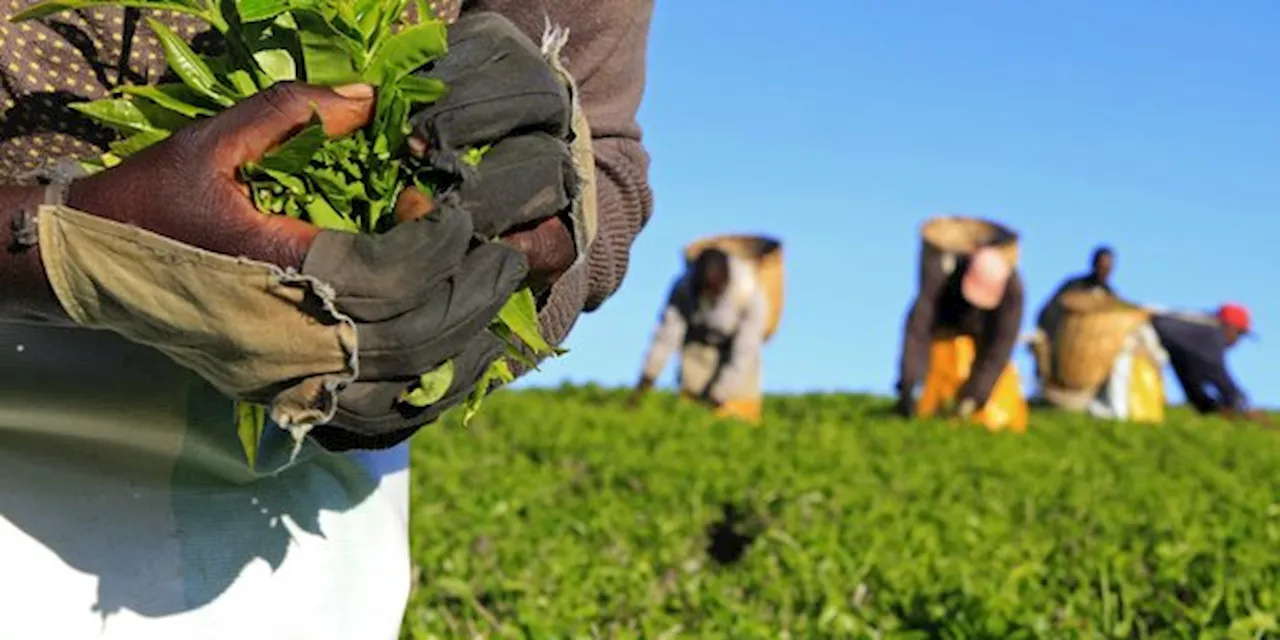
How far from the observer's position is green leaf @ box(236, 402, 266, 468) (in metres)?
2.05

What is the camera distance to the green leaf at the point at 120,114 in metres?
1.90

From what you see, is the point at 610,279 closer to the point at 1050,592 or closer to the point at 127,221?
the point at 127,221

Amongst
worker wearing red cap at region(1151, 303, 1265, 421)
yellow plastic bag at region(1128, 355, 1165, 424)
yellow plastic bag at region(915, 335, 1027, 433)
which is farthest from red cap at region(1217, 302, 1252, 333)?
yellow plastic bag at region(915, 335, 1027, 433)

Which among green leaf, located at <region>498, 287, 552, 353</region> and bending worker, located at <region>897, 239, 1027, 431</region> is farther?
bending worker, located at <region>897, 239, 1027, 431</region>

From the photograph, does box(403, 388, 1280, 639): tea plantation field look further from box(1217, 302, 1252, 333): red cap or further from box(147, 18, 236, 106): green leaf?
box(1217, 302, 1252, 333): red cap

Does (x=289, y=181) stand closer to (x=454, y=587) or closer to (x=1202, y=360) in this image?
(x=454, y=587)

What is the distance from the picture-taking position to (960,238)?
17125 mm

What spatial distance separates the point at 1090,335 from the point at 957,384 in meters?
6.12

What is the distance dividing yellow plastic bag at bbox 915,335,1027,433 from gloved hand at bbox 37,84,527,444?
13.0m

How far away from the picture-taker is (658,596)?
16.0ft

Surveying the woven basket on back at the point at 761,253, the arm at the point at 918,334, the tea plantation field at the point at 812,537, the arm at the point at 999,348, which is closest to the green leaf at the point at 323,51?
the tea plantation field at the point at 812,537

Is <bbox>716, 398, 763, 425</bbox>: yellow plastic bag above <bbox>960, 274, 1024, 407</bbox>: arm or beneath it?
beneath

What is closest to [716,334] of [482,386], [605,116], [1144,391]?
[1144,391]

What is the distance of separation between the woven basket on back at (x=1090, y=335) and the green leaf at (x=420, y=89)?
19042 millimetres
